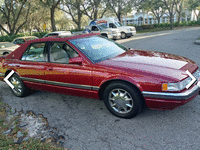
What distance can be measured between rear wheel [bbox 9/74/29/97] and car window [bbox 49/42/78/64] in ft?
4.21

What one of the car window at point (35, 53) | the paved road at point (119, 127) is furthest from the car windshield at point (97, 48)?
the paved road at point (119, 127)

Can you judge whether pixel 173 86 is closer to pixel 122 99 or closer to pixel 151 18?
pixel 122 99

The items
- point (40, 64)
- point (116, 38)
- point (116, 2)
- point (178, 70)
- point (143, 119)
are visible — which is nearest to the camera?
point (178, 70)

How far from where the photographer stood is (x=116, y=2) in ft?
106

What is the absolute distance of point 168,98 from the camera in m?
2.82

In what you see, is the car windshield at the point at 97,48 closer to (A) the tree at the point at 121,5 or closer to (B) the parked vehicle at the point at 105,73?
(B) the parked vehicle at the point at 105,73

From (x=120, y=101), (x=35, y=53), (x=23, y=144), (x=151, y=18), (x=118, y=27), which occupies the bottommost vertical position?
(x=23, y=144)

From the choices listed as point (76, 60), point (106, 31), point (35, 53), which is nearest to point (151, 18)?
point (106, 31)

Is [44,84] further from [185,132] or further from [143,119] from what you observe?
[185,132]

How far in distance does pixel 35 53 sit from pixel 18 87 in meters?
1.12

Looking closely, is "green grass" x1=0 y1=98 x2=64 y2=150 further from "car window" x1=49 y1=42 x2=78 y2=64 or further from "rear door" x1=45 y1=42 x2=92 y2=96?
"car window" x1=49 y1=42 x2=78 y2=64

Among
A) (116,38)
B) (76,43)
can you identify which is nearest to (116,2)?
(116,38)

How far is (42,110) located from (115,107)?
170cm

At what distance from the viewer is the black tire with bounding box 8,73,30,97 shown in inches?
181
